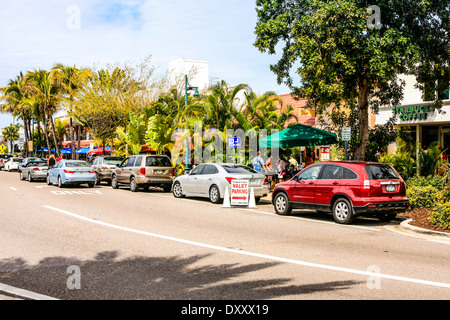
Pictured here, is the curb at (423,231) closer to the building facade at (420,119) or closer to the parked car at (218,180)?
the parked car at (218,180)

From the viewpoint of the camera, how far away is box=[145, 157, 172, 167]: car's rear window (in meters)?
22.1

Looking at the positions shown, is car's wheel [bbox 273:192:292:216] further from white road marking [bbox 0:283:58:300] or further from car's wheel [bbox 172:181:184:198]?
white road marking [bbox 0:283:58:300]

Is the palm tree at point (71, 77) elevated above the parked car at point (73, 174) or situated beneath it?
elevated above

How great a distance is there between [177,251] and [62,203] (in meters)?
9.71

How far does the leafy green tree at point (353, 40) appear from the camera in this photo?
13609 mm

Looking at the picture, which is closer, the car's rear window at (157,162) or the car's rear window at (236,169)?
the car's rear window at (236,169)

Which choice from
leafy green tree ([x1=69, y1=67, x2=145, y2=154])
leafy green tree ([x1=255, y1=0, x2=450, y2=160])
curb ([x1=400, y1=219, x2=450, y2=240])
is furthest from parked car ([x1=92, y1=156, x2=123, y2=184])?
curb ([x1=400, y1=219, x2=450, y2=240])

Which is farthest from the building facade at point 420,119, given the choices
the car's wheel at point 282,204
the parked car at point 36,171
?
the parked car at point 36,171

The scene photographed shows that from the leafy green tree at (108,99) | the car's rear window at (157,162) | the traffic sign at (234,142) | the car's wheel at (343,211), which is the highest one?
the leafy green tree at (108,99)

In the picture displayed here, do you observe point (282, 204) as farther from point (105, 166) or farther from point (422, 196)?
point (105, 166)

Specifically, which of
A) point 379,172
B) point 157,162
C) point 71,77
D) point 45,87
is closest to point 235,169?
point 379,172

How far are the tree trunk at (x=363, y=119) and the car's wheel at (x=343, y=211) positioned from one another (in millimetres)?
5327
